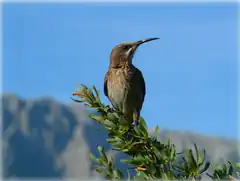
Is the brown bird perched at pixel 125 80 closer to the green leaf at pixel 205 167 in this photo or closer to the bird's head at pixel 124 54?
the bird's head at pixel 124 54

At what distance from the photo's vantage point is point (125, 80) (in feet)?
33.1

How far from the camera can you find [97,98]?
6051 millimetres

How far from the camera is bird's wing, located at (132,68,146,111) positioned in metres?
10.2

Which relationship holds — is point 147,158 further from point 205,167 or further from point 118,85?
point 118,85

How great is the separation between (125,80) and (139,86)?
0.26 m

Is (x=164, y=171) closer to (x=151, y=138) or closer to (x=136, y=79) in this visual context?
(x=151, y=138)

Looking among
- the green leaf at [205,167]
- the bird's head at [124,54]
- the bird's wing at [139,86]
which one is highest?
the bird's head at [124,54]

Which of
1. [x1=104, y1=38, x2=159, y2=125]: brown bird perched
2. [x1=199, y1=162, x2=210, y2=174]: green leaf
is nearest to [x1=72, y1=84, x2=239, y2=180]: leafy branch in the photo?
[x1=199, y1=162, x2=210, y2=174]: green leaf

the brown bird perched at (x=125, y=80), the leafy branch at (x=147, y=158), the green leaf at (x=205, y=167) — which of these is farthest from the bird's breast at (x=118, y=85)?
the green leaf at (x=205, y=167)

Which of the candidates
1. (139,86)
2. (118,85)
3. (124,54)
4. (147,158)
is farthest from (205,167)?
(124,54)

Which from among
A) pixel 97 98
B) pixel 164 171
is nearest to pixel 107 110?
pixel 97 98

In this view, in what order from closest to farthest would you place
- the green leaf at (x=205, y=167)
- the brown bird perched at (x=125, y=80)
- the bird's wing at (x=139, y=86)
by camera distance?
the green leaf at (x=205, y=167) < the brown bird perched at (x=125, y=80) < the bird's wing at (x=139, y=86)

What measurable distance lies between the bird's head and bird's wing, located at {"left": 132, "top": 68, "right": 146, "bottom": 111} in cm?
24

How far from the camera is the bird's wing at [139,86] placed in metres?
10.2
